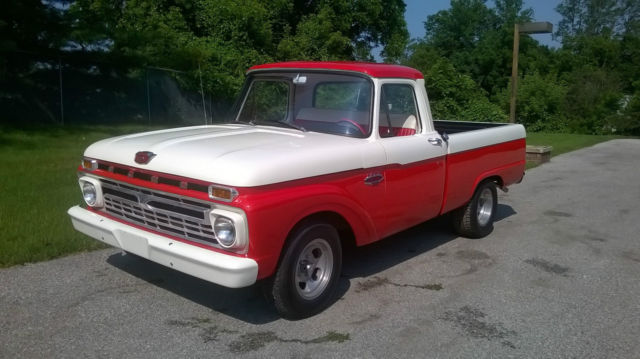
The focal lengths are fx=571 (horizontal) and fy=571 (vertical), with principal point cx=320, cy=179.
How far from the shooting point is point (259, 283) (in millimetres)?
4184

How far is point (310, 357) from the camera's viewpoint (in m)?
3.71

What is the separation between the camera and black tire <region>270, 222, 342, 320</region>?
4066mm

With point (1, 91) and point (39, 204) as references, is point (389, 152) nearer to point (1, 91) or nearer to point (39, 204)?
point (39, 204)

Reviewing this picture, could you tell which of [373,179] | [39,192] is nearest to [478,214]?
[373,179]

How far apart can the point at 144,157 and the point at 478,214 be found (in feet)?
13.6

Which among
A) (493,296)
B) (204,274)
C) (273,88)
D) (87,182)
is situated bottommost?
(493,296)

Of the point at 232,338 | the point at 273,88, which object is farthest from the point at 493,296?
the point at 273,88

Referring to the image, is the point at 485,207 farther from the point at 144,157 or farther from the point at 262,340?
the point at 144,157

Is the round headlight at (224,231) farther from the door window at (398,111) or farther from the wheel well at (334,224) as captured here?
the door window at (398,111)

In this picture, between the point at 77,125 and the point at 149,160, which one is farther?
the point at 77,125

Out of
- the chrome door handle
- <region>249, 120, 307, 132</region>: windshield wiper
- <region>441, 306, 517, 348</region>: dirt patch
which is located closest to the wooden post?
<region>249, 120, 307, 132</region>: windshield wiper

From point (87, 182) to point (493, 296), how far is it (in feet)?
11.6

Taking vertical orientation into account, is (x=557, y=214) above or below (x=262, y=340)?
below

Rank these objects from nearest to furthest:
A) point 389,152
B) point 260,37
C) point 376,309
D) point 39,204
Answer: point 376,309, point 389,152, point 39,204, point 260,37
